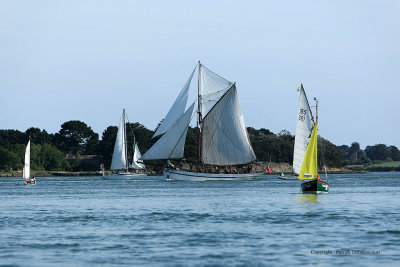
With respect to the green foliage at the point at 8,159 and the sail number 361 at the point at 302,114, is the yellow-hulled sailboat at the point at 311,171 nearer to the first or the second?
the sail number 361 at the point at 302,114

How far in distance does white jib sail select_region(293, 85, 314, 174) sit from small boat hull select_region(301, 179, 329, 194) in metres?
24.5

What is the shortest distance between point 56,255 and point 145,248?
379 centimetres

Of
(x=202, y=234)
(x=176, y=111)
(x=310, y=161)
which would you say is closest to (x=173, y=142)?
(x=176, y=111)

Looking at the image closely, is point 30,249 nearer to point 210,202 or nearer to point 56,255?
point 56,255

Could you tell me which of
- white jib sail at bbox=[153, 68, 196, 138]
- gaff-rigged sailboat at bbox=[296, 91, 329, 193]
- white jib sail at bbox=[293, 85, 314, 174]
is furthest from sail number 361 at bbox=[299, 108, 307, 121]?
gaff-rigged sailboat at bbox=[296, 91, 329, 193]

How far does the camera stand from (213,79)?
12188 cm

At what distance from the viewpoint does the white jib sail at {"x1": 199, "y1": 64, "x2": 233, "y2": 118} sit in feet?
388

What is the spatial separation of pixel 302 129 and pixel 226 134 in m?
22.5

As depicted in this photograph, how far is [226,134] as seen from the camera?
382 feet

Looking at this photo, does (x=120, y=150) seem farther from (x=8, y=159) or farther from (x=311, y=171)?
(x=311, y=171)

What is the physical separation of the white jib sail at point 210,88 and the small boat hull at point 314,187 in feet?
161

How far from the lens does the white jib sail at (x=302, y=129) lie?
311ft

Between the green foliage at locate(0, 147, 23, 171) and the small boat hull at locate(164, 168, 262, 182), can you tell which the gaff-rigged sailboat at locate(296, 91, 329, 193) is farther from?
the green foliage at locate(0, 147, 23, 171)

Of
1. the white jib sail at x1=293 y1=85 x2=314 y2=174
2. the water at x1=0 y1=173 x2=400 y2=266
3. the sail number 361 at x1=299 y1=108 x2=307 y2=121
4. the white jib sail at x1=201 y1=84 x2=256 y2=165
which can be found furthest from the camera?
the white jib sail at x1=201 y1=84 x2=256 y2=165
